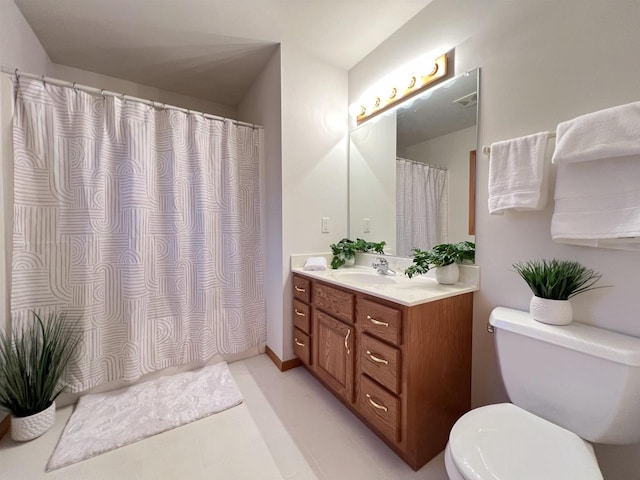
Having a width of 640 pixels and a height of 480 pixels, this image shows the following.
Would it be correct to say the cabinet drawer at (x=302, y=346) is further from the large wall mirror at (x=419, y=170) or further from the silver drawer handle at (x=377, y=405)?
the large wall mirror at (x=419, y=170)

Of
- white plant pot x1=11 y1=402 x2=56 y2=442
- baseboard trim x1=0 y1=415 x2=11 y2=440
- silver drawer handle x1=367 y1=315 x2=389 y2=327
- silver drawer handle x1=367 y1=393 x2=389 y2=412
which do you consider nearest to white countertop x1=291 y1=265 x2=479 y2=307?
silver drawer handle x1=367 y1=315 x2=389 y2=327

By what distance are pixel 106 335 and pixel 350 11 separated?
259 centimetres

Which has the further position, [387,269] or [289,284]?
[289,284]

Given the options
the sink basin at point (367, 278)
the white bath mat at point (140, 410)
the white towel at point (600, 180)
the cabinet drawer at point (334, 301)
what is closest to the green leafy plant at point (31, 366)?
the white bath mat at point (140, 410)

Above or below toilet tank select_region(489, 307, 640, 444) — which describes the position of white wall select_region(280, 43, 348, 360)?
above

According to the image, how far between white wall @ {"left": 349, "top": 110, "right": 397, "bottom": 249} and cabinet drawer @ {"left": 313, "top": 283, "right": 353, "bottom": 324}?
61cm

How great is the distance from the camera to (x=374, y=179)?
6.55 feet

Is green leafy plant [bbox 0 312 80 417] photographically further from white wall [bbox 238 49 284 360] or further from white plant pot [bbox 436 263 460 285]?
white plant pot [bbox 436 263 460 285]

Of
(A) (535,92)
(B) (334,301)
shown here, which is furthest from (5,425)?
(A) (535,92)

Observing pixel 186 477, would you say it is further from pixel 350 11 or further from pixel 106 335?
pixel 350 11

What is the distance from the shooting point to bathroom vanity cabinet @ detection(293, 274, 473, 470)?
1124mm

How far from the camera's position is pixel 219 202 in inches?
79.5

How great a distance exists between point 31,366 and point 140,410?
606 millimetres

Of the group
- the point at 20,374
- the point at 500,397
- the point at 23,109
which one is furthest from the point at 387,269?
the point at 23,109
